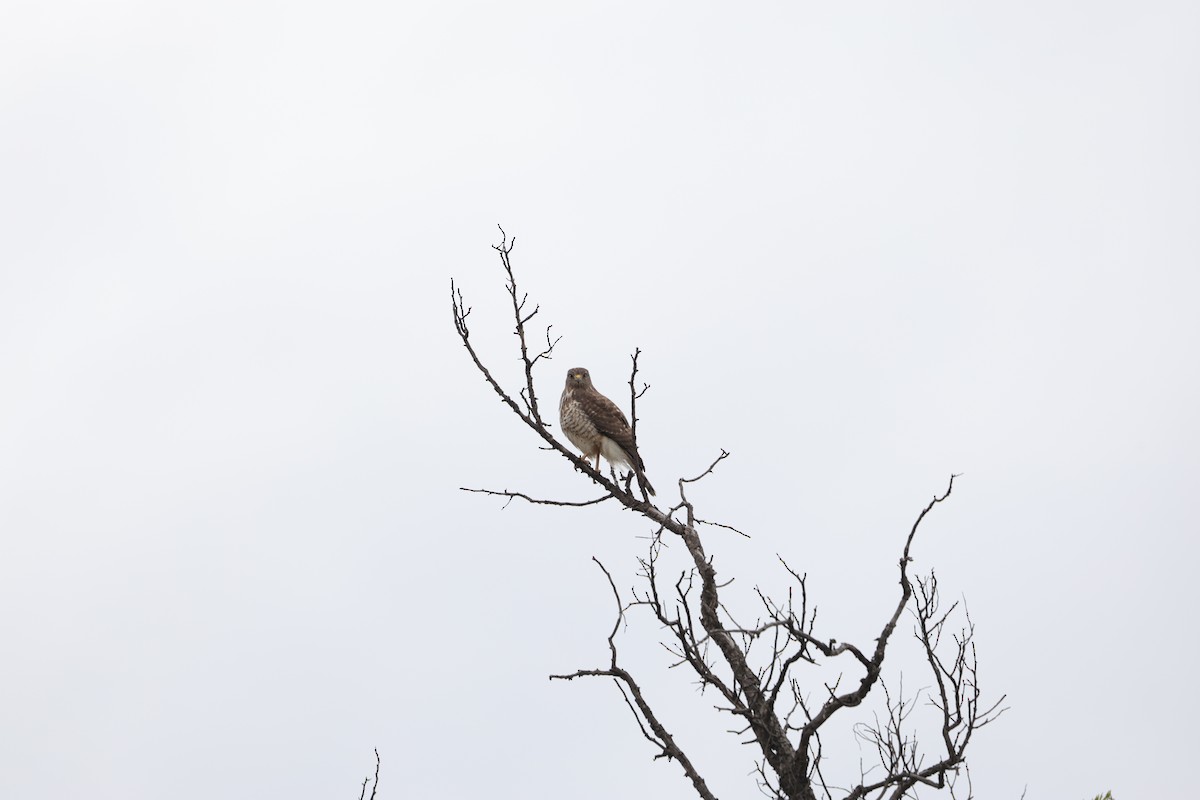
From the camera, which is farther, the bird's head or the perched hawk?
the bird's head

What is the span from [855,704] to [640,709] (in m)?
1.03

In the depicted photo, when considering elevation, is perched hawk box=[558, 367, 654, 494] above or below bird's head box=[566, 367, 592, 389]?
below

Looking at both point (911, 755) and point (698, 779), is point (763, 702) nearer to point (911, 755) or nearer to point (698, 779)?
point (698, 779)

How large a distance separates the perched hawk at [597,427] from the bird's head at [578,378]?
0.23m

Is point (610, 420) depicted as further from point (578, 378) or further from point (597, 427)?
point (578, 378)

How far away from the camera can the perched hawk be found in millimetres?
10203

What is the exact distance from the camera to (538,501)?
A: 21.2ft

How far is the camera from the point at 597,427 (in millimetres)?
10344

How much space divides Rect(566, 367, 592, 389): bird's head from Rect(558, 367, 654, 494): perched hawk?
9.2 inches

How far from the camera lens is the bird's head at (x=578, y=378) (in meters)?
11.1

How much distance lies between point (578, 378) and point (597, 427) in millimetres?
956

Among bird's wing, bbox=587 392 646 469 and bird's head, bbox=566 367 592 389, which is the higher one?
bird's head, bbox=566 367 592 389

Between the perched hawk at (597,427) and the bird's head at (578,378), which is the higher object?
the bird's head at (578,378)

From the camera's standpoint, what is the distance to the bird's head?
1110 centimetres
